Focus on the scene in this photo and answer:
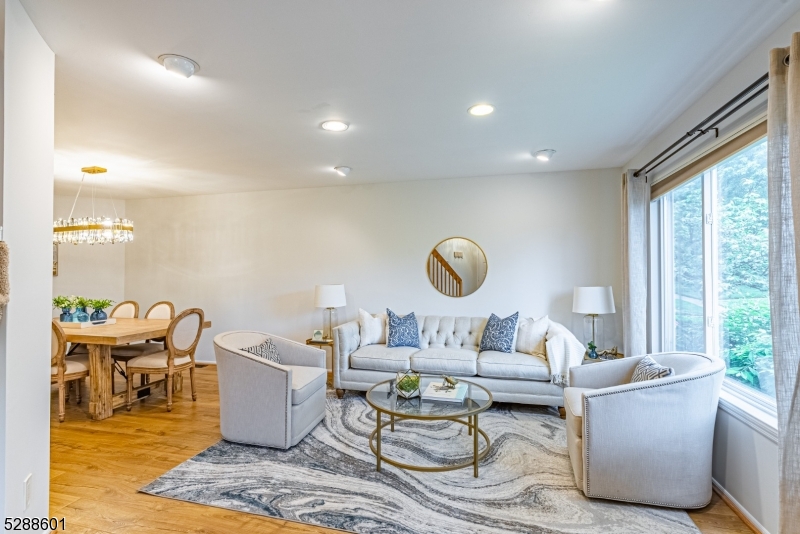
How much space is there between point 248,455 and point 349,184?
343cm

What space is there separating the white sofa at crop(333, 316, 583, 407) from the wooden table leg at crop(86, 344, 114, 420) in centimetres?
207

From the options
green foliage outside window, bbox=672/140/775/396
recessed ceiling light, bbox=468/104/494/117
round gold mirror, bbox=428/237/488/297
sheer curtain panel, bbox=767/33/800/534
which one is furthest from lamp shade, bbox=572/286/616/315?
sheer curtain panel, bbox=767/33/800/534

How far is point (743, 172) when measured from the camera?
2520 mm

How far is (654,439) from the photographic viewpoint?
7.64ft

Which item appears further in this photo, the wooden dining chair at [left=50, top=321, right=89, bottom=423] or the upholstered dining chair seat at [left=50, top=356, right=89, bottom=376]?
the upholstered dining chair seat at [left=50, top=356, right=89, bottom=376]

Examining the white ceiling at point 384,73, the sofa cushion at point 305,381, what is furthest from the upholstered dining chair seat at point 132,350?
the white ceiling at point 384,73

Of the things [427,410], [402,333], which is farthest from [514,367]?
[427,410]

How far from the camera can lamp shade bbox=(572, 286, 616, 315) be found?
4.18 m

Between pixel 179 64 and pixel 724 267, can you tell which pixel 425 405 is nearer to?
pixel 724 267

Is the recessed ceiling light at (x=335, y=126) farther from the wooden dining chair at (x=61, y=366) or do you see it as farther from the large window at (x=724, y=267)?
the wooden dining chair at (x=61, y=366)

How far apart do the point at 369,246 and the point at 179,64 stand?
3371 millimetres

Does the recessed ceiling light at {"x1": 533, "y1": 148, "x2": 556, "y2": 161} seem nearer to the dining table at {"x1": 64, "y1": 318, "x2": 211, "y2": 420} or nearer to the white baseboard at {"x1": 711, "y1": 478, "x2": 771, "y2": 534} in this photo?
the white baseboard at {"x1": 711, "y1": 478, "x2": 771, "y2": 534}

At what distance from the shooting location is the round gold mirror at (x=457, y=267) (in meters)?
4.98

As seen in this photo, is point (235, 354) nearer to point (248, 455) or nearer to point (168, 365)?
point (248, 455)
